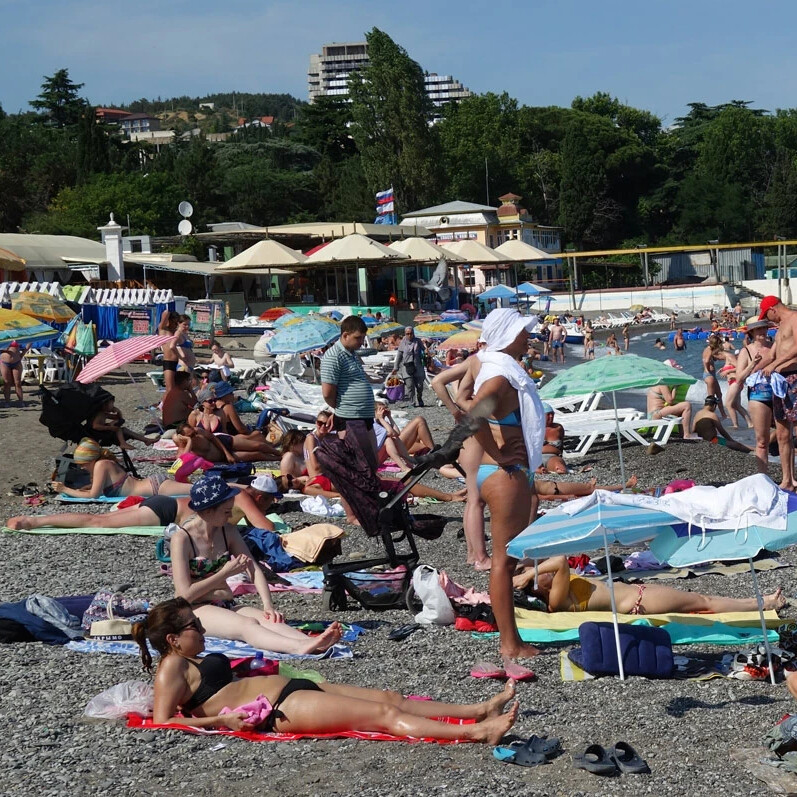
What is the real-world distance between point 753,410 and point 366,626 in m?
4.86

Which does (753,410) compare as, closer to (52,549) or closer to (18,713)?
(52,549)

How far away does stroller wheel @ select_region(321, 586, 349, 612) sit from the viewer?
6297mm

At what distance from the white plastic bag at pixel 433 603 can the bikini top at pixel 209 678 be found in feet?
5.25

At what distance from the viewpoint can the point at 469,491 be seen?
7.46 m

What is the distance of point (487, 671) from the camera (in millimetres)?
5113

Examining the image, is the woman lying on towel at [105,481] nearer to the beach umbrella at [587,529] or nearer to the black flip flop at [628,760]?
the beach umbrella at [587,529]

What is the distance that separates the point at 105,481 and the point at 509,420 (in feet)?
17.2

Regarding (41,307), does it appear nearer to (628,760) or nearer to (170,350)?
(170,350)

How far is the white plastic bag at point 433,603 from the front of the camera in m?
5.95

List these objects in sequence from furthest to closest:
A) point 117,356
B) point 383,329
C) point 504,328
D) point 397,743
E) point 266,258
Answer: point 266,258, point 383,329, point 117,356, point 504,328, point 397,743

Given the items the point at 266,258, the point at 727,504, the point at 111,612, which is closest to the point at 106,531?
the point at 111,612

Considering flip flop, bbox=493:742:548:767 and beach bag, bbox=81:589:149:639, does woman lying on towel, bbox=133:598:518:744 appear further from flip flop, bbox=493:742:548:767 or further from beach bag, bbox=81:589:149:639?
beach bag, bbox=81:589:149:639

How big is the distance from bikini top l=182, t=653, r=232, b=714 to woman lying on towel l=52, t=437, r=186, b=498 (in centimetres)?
467

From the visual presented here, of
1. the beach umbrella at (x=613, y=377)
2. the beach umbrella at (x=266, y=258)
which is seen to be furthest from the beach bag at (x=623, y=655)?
the beach umbrella at (x=266, y=258)
